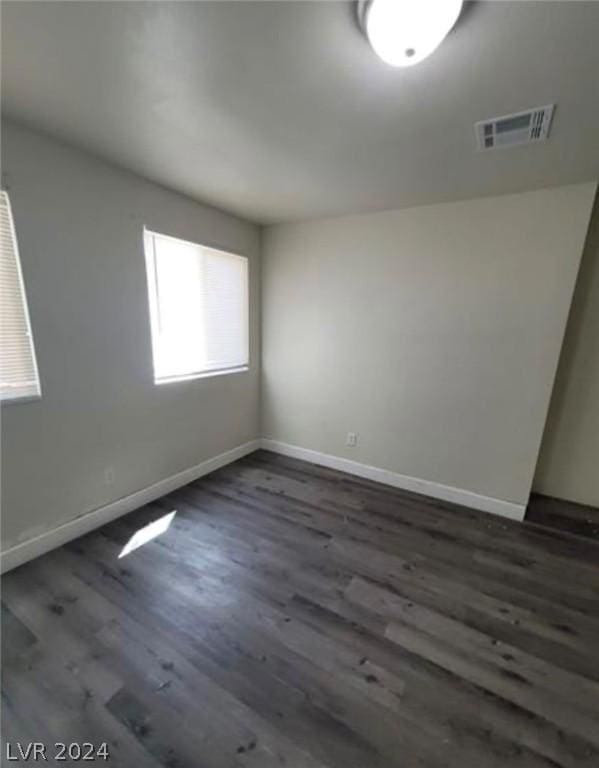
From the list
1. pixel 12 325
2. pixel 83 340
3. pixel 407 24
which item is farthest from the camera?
pixel 83 340

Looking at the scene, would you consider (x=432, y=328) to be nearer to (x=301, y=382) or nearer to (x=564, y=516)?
(x=301, y=382)

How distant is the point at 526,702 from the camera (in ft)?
4.50

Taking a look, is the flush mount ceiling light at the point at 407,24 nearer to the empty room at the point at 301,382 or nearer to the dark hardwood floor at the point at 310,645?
the empty room at the point at 301,382

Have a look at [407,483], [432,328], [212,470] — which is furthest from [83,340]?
[407,483]

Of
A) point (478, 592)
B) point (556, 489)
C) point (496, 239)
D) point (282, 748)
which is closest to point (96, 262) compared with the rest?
point (282, 748)

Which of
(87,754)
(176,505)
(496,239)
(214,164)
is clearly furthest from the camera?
(176,505)

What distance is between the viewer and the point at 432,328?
9.36 feet

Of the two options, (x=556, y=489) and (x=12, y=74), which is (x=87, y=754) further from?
(x=556, y=489)

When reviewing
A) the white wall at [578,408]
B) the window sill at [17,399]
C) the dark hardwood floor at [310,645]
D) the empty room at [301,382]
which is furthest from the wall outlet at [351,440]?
the window sill at [17,399]

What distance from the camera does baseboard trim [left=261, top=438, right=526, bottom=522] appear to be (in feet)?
9.00

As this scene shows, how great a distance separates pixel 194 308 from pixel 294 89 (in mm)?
1903

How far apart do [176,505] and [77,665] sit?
129cm

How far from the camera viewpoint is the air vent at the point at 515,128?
156 cm

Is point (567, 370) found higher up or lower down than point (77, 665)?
higher up
